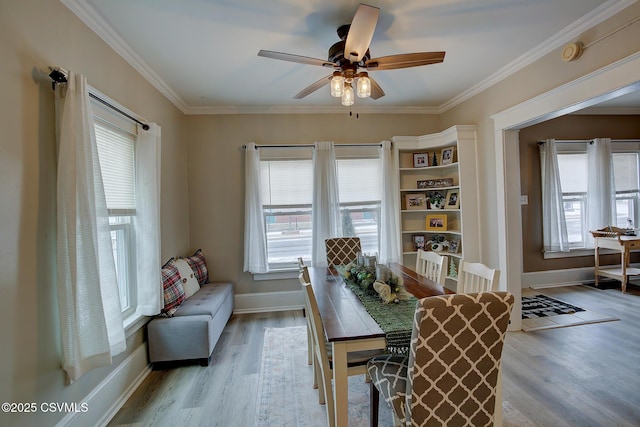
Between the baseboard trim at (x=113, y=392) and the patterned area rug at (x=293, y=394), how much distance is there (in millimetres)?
987

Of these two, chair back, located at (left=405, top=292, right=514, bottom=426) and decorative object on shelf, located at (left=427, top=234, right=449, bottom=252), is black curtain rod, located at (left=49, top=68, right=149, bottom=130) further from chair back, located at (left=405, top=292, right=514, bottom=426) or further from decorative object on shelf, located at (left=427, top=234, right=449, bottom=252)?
decorative object on shelf, located at (left=427, top=234, right=449, bottom=252)

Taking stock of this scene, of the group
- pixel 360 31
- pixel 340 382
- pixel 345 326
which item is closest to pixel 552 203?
pixel 360 31

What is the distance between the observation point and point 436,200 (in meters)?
3.90

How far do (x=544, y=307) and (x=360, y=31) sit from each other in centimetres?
396

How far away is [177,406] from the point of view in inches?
81.0

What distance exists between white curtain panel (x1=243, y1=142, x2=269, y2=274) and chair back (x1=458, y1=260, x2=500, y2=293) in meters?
2.37

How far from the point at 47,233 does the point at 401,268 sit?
2499mm

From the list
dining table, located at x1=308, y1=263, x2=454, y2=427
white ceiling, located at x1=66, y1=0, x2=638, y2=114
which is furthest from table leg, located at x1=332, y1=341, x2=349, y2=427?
white ceiling, located at x1=66, y1=0, x2=638, y2=114

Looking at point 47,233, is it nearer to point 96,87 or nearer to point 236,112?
point 96,87

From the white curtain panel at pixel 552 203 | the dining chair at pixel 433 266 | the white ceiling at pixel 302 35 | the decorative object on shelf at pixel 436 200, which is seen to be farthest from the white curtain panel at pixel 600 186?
the dining chair at pixel 433 266

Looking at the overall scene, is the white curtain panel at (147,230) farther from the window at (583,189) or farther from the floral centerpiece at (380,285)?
the window at (583,189)

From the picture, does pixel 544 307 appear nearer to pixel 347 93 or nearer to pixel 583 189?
pixel 583 189

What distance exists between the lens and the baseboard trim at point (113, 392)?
1.74m

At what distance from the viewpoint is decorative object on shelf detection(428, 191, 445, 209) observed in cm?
388
